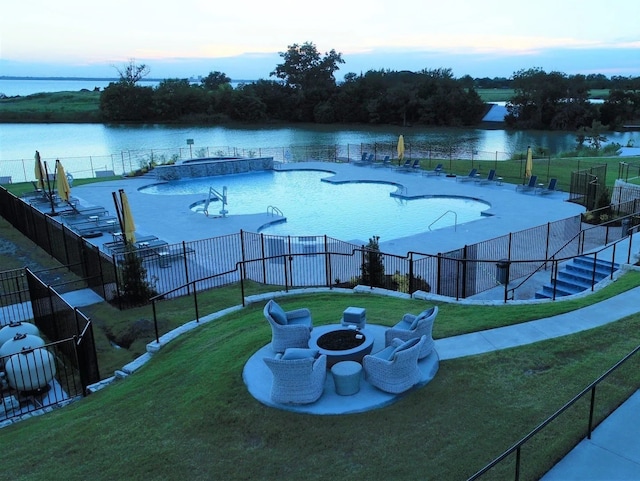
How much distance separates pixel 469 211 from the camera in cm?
2666

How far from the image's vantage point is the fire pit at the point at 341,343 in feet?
27.9

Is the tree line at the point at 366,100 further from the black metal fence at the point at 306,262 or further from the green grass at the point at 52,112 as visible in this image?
the black metal fence at the point at 306,262

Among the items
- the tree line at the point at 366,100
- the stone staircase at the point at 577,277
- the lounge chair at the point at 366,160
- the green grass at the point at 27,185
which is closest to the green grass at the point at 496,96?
the tree line at the point at 366,100

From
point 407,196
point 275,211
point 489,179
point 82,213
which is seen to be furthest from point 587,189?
point 82,213

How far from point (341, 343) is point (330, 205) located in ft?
66.0

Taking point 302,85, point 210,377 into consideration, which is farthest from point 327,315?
point 302,85

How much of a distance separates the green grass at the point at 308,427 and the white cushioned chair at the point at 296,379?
0.29 meters

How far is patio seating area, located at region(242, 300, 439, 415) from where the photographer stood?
24.5 feet

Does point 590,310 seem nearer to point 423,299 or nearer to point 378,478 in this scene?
point 423,299

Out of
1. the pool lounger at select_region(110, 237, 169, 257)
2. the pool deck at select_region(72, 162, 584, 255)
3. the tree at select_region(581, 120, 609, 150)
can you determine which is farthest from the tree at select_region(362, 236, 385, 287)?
the tree at select_region(581, 120, 609, 150)

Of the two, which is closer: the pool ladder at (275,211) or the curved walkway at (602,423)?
the curved walkway at (602,423)

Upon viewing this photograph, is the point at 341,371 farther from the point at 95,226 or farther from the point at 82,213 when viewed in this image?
the point at 82,213

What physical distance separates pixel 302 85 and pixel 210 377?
108135mm

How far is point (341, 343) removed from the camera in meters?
8.92
